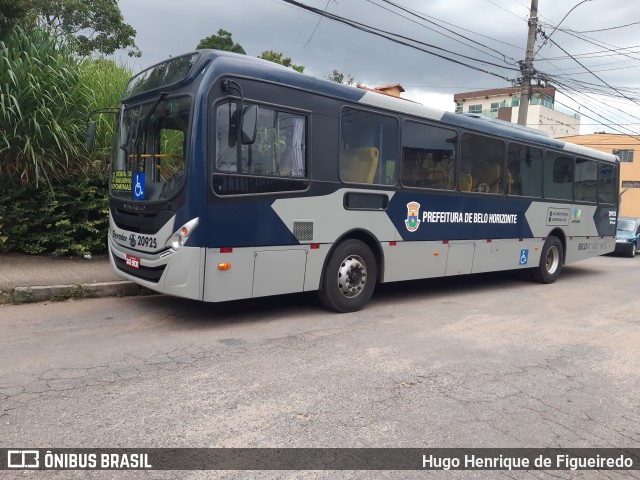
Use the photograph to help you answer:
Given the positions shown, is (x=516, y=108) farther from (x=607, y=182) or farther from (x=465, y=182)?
(x=465, y=182)

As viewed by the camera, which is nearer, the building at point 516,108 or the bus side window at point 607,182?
the bus side window at point 607,182

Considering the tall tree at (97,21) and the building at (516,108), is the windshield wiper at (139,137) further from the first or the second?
the building at (516,108)

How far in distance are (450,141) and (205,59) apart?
435cm

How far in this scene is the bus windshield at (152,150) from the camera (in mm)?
5645

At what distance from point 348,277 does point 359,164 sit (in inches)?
61.1

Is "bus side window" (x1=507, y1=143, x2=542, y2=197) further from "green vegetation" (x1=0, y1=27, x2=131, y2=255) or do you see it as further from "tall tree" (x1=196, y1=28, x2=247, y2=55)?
"tall tree" (x1=196, y1=28, x2=247, y2=55)

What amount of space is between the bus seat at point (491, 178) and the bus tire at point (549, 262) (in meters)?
2.33

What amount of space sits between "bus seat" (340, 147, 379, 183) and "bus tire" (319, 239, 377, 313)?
0.87 meters

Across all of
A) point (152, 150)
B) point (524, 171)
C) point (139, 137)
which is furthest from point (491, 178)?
point (139, 137)

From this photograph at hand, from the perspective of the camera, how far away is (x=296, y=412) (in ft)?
12.2

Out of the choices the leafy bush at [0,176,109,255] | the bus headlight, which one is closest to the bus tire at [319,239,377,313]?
the bus headlight

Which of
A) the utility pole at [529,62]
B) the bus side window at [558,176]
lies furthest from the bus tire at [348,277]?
the utility pole at [529,62]

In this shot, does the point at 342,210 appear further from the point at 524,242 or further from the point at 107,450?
the point at 524,242

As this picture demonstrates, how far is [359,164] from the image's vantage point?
6.95m
